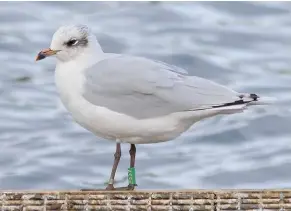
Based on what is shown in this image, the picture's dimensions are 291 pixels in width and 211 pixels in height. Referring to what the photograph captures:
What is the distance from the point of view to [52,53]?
512cm

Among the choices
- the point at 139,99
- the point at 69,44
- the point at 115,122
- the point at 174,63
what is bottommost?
the point at 115,122

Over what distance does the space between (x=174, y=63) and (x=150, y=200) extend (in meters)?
5.74

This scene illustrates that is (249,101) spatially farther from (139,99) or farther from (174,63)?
(174,63)

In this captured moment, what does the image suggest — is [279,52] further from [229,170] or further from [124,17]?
→ [229,170]

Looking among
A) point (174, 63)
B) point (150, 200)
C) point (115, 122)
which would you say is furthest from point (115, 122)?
point (174, 63)

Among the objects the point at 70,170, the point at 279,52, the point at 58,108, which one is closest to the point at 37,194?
the point at 70,170

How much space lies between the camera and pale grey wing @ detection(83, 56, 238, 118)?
497cm

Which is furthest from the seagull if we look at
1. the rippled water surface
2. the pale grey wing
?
the rippled water surface

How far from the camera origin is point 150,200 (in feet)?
15.3

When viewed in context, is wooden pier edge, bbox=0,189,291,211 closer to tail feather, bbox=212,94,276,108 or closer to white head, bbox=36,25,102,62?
tail feather, bbox=212,94,276,108

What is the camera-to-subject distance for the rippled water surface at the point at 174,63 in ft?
27.3

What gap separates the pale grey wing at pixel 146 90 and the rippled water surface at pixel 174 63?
3.00 m

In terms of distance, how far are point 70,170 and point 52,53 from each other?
336 centimetres

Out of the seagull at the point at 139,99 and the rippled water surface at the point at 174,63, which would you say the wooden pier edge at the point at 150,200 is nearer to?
the seagull at the point at 139,99
